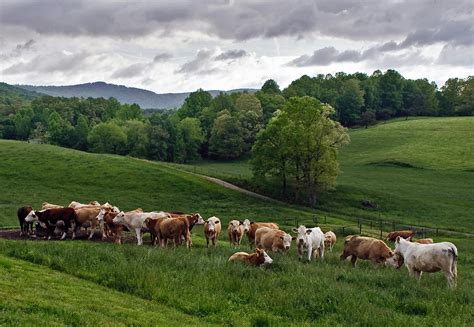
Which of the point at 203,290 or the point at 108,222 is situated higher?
the point at 203,290

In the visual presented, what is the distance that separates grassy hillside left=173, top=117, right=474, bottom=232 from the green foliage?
17570 millimetres

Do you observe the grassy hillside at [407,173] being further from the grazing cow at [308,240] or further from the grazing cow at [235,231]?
the grazing cow at [308,240]

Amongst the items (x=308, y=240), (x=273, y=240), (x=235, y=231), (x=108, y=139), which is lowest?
→ (x=235, y=231)

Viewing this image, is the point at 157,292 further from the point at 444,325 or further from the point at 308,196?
the point at 308,196

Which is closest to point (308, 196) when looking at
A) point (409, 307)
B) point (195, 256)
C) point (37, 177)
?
point (37, 177)

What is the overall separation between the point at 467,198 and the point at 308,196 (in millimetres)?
20892

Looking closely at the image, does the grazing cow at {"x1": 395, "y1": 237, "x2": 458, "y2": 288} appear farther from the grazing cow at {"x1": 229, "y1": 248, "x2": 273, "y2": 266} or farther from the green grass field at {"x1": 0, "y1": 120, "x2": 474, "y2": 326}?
the grazing cow at {"x1": 229, "y1": 248, "x2": 273, "y2": 266}

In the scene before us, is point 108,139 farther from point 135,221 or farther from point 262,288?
point 262,288

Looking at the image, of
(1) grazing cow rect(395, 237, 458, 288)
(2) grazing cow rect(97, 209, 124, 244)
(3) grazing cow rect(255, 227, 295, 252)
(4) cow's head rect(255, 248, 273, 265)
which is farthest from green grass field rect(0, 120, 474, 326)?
(2) grazing cow rect(97, 209, 124, 244)

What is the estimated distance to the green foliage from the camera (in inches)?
4063

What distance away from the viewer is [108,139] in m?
104

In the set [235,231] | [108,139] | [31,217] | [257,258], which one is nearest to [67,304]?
[257,258]

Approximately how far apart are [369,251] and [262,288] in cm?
893

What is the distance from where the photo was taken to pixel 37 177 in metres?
60.6
